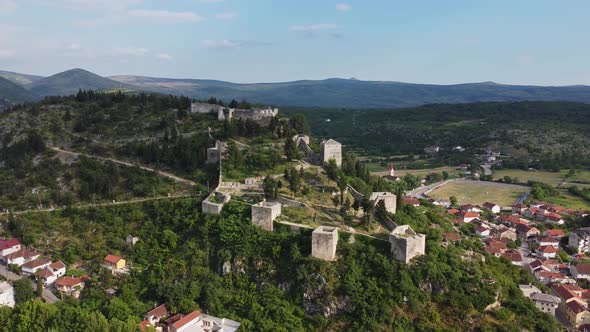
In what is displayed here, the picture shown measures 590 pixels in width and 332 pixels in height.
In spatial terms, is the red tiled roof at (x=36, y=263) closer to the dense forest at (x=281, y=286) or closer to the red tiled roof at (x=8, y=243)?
the dense forest at (x=281, y=286)

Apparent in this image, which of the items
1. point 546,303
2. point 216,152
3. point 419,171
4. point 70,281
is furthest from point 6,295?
point 419,171

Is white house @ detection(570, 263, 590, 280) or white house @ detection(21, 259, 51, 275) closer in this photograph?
white house @ detection(21, 259, 51, 275)

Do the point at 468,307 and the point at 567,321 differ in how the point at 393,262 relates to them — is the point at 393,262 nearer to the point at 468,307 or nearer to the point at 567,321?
the point at 468,307

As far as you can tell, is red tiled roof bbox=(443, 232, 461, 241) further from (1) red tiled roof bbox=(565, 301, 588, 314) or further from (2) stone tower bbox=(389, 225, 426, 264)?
(1) red tiled roof bbox=(565, 301, 588, 314)

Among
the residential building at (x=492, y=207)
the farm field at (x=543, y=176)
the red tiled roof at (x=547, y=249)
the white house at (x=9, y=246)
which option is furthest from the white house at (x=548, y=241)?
the white house at (x=9, y=246)

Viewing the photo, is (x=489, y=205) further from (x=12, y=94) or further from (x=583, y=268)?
(x=12, y=94)

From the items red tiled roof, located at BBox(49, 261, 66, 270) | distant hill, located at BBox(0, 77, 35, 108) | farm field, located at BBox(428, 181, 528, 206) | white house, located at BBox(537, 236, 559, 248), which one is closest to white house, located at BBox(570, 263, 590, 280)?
white house, located at BBox(537, 236, 559, 248)
